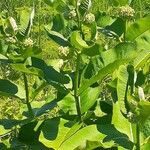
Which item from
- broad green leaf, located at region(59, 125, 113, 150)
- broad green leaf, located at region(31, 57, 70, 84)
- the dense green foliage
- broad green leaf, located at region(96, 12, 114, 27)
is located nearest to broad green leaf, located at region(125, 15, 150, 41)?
the dense green foliage

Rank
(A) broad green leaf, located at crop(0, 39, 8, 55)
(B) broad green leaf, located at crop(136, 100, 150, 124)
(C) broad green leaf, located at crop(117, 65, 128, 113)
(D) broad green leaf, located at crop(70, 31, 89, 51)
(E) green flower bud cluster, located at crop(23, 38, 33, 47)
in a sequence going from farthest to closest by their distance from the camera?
(A) broad green leaf, located at crop(0, 39, 8, 55) → (E) green flower bud cluster, located at crop(23, 38, 33, 47) → (D) broad green leaf, located at crop(70, 31, 89, 51) → (C) broad green leaf, located at crop(117, 65, 128, 113) → (B) broad green leaf, located at crop(136, 100, 150, 124)

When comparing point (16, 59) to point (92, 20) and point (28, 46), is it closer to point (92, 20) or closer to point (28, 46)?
point (28, 46)

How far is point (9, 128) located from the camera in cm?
213

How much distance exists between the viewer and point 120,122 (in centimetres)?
182

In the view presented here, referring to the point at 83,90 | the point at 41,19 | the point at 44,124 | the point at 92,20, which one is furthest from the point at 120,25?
the point at 41,19

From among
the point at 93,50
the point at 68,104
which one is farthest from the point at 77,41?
Answer: the point at 68,104

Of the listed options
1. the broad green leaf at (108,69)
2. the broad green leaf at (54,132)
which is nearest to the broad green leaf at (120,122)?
the broad green leaf at (108,69)

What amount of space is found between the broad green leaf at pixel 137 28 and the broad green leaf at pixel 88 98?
8.9 inches

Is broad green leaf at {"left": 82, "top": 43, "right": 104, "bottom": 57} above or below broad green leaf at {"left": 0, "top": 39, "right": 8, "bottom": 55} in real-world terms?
above

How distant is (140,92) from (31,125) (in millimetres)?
688

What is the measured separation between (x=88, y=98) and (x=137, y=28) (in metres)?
0.31

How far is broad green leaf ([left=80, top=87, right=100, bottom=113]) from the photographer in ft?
6.87

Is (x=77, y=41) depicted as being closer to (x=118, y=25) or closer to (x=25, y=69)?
(x=25, y=69)

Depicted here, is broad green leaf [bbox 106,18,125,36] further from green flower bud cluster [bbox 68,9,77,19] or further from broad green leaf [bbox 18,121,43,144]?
broad green leaf [bbox 18,121,43,144]
